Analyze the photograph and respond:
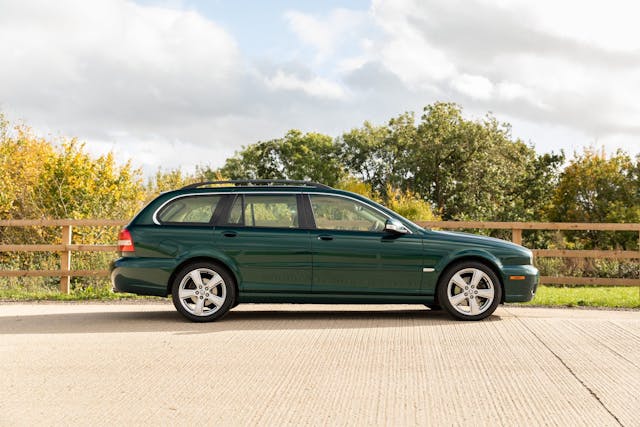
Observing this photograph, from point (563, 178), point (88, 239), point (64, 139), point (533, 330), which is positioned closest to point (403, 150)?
point (563, 178)

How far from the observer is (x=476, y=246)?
1043 cm

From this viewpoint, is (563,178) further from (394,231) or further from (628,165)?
(394,231)

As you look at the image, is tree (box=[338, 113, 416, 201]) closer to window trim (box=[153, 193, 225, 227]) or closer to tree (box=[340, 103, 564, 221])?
tree (box=[340, 103, 564, 221])

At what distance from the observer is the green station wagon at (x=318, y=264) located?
33.9ft

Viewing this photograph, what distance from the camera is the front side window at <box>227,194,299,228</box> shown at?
416 inches

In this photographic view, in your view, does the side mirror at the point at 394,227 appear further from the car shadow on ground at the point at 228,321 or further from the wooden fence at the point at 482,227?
the wooden fence at the point at 482,227

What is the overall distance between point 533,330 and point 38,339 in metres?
5.50

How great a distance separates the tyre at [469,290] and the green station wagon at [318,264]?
12mm

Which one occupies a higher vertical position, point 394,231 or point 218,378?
point 394,231

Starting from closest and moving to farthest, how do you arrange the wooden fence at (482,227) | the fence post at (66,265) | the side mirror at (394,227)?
1. the side mirror at (394,227)
2. the wooden fence at (482,227)
3. the fence post at (66,265)

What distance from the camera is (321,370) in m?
7.18

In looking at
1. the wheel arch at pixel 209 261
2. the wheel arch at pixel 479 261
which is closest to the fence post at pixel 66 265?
the wheel arch at pixel 209 261

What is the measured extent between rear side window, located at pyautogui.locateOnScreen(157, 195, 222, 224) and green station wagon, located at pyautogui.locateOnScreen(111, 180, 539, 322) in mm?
56

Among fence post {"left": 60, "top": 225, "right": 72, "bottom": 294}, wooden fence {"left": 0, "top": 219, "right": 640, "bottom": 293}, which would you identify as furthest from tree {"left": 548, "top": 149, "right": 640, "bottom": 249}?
fence post {"left": 60, "top": 225, "right": 72, "bottom": 294}
